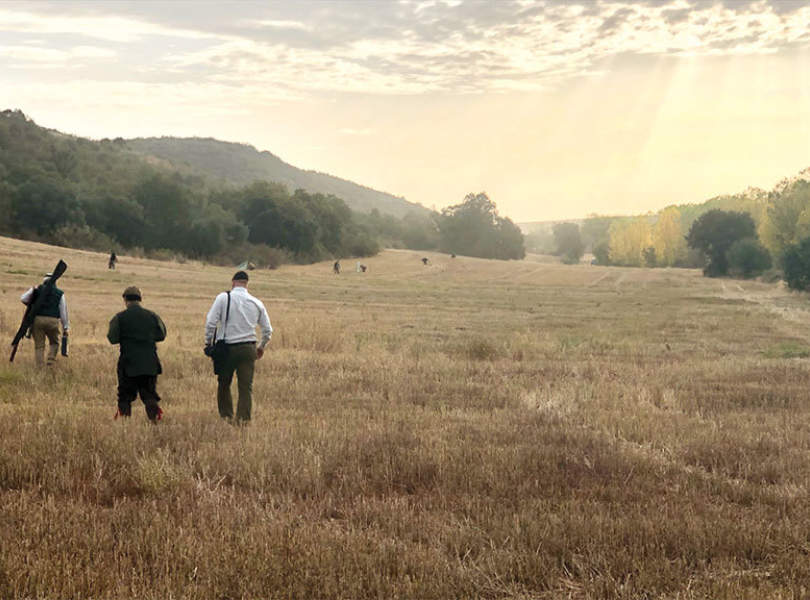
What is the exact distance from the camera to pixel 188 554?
524cm

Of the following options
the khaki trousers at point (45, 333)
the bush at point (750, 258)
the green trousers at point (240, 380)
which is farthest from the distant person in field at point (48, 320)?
the bush at point (750, 258)

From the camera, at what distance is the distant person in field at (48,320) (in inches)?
541

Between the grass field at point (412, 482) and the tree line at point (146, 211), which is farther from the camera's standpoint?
the tree line at point (146, 211)

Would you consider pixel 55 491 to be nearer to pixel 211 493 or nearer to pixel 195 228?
pixel 211 493

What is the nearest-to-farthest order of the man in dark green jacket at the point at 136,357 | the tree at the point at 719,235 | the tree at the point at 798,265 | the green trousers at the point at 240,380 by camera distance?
the man in dark green jacket at the point at 136,357 < the green trousers at the point at 240,380 < the tree at the point at 798,265 < the tree at the point at 719,235

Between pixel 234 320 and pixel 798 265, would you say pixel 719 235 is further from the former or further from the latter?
pixel 234 320

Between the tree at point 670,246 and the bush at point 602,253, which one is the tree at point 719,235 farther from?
the bush at point 602,253

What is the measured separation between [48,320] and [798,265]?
5559cm

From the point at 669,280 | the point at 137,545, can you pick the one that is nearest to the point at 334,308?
the point at 137,545

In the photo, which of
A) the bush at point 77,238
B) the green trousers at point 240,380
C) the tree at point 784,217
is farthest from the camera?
the tree at point 784,217

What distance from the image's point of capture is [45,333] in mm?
13914

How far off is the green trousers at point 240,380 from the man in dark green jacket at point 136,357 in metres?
0.82

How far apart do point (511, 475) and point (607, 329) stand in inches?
810

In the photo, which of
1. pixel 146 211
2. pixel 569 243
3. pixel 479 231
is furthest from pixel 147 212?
pixel 569 243
